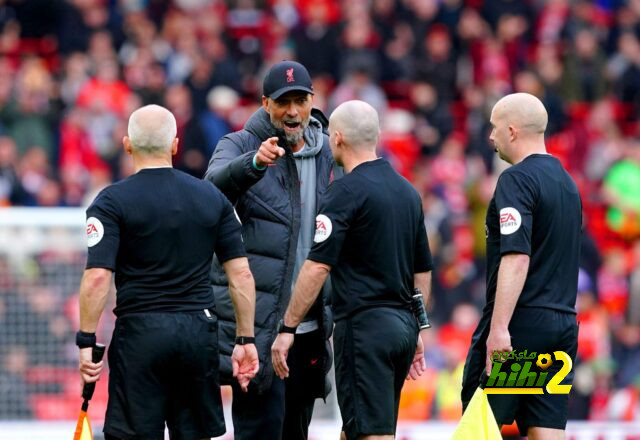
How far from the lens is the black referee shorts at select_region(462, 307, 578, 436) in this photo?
7.47m

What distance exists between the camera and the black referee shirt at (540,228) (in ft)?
24.2

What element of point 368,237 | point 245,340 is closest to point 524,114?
point 368,237

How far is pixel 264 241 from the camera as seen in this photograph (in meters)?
7.83

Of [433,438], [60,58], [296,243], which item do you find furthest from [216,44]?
[296,243]

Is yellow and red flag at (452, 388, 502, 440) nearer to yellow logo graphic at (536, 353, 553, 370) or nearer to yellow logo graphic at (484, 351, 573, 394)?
yellow logo graphic at (484, 351, 573, 394)

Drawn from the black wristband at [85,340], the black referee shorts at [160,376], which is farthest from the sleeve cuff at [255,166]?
the black wristband at [85,340]

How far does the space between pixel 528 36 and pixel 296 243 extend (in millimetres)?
12743

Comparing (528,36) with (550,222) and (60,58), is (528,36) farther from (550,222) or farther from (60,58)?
(550,222)

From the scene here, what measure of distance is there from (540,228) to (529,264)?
0.62 feet

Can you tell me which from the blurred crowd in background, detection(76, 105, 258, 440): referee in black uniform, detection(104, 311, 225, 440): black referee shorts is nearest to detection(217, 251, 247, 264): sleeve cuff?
detection(76, 105, 258, 440): referee in black uniform

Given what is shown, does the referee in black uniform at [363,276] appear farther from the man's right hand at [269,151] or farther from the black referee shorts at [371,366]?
the man's right hand at [269,151]

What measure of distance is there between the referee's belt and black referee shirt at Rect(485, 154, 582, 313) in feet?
3.12

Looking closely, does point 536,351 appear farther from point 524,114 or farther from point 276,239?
point 276,239

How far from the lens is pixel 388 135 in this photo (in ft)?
57.1
